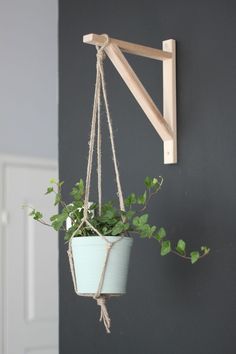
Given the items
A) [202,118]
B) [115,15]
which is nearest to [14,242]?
[115,15]

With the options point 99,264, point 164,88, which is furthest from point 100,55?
point 99,264

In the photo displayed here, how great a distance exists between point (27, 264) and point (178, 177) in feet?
7.13

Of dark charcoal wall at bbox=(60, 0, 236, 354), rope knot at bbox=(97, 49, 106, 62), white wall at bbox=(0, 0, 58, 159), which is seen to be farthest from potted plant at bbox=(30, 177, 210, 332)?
white wall at bbox=(0, 0, 58, 159)

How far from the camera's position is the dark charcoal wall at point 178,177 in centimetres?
197

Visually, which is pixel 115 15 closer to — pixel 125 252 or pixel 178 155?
pixel 178 155

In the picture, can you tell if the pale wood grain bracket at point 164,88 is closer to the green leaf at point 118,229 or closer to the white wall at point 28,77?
the green leaf at point 118,229

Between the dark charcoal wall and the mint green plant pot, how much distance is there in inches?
11.4

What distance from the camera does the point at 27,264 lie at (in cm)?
411

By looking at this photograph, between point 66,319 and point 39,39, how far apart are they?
1996 millimetres

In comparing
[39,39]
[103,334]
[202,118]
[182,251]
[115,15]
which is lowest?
[103,334]

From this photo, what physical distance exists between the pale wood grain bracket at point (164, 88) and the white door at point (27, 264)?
1.97 m

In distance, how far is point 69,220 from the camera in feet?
6.57

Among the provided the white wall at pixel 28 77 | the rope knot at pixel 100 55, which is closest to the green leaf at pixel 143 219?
the rope knot at pixel 100 55

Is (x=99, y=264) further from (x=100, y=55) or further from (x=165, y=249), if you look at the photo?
(x=100, y=55)
